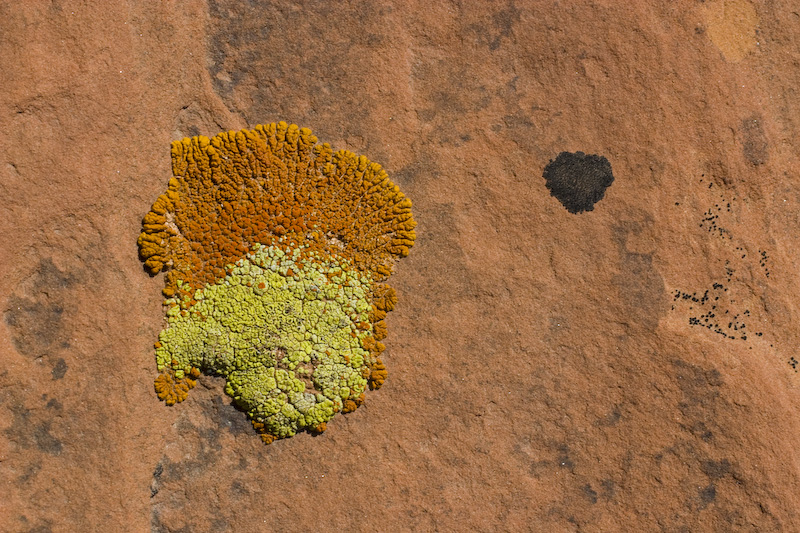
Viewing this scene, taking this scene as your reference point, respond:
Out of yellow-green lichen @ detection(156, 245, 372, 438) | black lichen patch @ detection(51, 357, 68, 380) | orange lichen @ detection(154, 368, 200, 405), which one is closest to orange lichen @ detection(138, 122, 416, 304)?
yellow-green lichen @ detection(156, 245, 372, 438)

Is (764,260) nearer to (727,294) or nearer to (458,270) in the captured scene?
(727,294)

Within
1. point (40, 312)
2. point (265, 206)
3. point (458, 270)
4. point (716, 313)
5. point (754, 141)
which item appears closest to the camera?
point (40, 312)

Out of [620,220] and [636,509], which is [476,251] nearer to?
[620,220]

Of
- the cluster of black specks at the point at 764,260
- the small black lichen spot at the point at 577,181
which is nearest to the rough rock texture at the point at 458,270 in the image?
the cluster of black specks at the point at 764,260

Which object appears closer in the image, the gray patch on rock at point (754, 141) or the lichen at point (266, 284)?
the lichen at point (266, 284)

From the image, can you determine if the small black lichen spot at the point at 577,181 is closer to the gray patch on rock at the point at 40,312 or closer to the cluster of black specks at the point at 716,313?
the cluster of black specks at the point at 716,313

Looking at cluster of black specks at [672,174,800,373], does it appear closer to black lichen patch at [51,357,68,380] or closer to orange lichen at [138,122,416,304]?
orange lichen at [138,122,416,304]

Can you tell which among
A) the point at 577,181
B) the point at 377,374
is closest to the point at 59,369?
the point at 377,374
